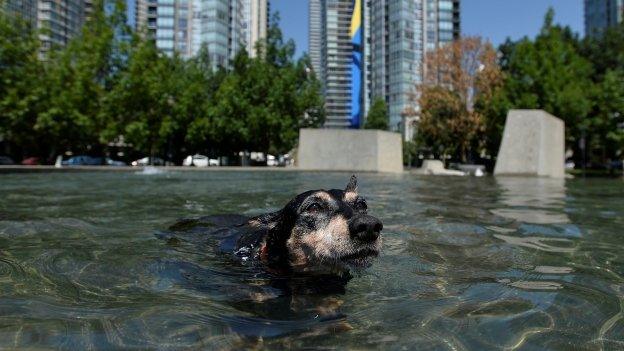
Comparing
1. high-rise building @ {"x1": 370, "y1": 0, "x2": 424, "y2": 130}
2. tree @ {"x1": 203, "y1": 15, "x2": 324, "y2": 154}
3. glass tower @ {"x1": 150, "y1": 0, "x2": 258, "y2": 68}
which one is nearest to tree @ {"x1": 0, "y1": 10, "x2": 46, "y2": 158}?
tree @ {"x1": 203, "y1": 15, "x2": 324, "y2": 154}

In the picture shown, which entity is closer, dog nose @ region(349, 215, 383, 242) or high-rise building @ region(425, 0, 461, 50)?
dog nose @ region(349, 215, 383, 242)

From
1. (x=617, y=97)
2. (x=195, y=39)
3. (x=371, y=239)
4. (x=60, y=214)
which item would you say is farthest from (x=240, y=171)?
(x=195, y=39)

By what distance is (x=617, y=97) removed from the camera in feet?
125

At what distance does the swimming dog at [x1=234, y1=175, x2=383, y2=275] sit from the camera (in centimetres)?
340

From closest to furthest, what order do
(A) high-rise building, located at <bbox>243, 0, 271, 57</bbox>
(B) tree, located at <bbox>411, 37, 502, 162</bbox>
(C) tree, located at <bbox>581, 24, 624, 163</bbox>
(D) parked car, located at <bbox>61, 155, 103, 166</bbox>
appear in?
(C) tree, located at <bbox>581, 24, 624, 163</bbox>
(B) tree, located at <bbox>411, 37, 502, 162</bbox>
(D) parked car, located at <bbox>61, 155, 103, 166</bbox>
(A) high-rise building, located at <bbox>243, 0, 271, 57</bbox>

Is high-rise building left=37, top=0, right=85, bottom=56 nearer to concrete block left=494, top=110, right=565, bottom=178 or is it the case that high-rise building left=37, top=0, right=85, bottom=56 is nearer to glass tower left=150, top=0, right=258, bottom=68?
glass tower left=150, top=0, right=258, bottom=68

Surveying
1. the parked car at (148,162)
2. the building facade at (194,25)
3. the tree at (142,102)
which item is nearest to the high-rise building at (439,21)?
the building facade at (194,25)

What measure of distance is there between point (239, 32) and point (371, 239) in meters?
137

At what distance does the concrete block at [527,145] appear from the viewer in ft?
76.5

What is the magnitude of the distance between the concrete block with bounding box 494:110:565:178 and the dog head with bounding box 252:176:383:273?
2167 centimetres

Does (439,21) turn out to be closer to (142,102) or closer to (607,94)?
(607,94)

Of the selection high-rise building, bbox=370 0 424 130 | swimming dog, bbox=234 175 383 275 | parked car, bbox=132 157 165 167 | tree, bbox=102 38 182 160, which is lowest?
swimming dog, bbox=234 175 383 275

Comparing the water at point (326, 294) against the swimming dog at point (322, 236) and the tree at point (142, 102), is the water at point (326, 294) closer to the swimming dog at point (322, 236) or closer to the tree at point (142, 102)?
the swimming dog at point (322, 236)

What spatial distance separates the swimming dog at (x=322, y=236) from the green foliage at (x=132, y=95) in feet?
131
